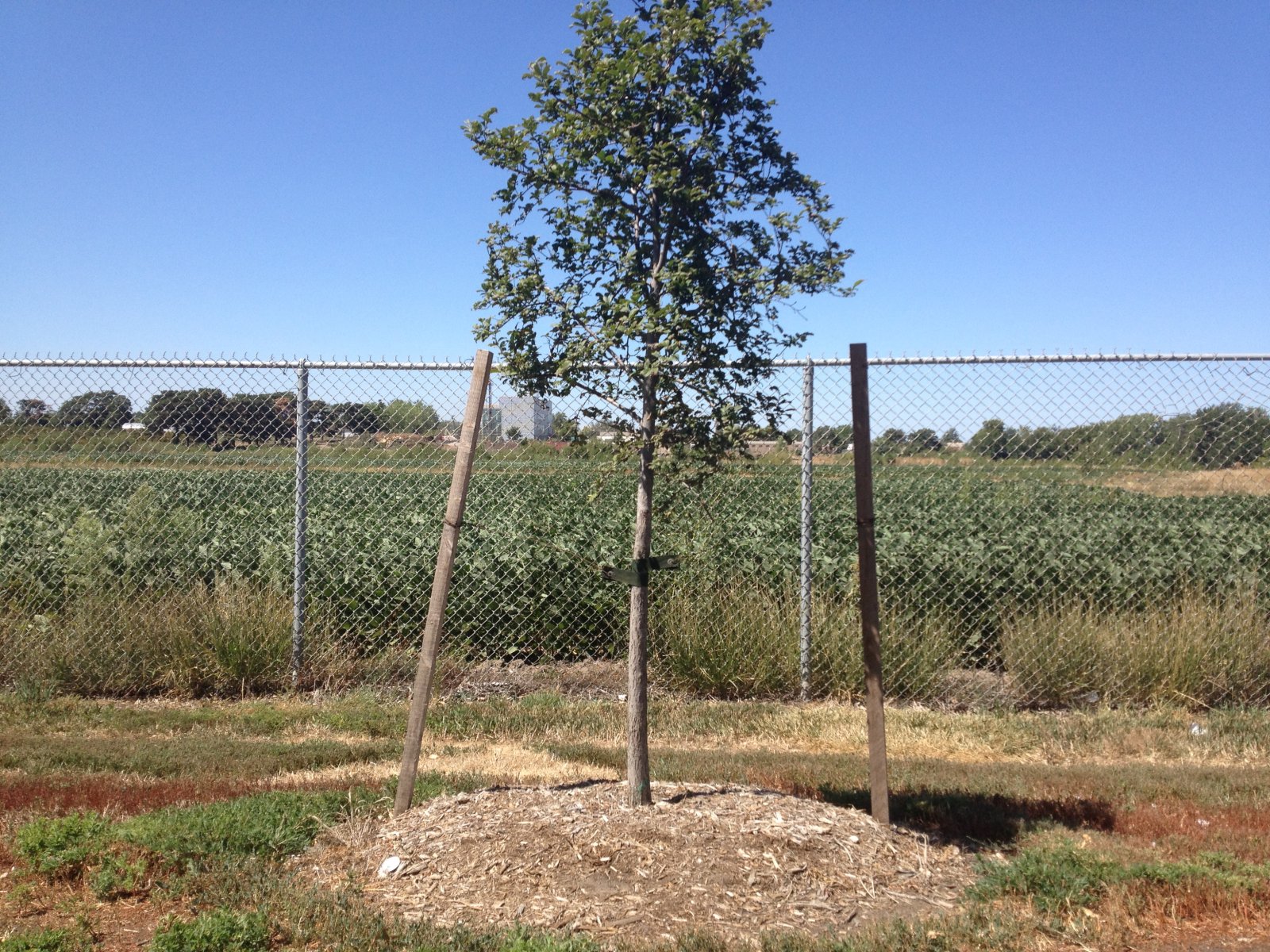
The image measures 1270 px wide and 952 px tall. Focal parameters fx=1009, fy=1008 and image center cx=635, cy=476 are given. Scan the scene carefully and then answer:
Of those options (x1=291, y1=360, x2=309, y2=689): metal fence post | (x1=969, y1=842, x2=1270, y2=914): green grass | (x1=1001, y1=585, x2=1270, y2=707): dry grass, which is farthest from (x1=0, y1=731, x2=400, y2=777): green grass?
(x1=1001, y1=585, x2=1270, y2=707): dry grass

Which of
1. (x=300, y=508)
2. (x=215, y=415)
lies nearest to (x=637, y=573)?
(x=300, y=508)

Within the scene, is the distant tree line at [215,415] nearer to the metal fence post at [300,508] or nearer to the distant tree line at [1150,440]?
the metal fence post at [300,508]

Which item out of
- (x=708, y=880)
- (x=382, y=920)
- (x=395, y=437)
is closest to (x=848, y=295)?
(x=708, y=880)

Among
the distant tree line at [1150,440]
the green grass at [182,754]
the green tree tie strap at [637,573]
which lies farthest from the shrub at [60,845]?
the distant tree line at [1150,440]

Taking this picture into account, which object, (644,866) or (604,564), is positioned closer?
(644,866)

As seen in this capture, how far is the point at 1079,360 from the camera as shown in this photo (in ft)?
21.2

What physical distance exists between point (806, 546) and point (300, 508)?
352cm

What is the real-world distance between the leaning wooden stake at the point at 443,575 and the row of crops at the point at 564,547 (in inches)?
109

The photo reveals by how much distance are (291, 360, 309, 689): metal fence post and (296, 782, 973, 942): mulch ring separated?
3.01m

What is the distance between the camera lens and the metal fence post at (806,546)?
22.3ft

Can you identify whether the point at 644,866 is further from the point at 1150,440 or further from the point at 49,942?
the point at 1150,440

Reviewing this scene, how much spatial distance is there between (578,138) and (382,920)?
117 inches

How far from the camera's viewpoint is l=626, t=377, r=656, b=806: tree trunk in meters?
4.19

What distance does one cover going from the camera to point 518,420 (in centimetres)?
574
